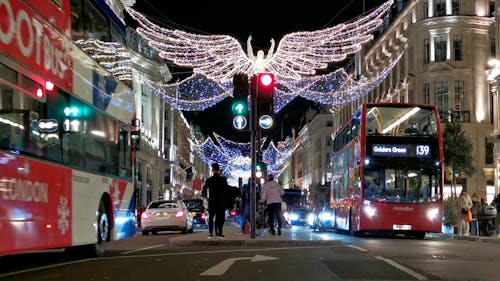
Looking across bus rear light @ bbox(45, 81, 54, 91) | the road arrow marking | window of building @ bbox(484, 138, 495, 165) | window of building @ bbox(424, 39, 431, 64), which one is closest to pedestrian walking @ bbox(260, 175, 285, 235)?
the road arrow marking

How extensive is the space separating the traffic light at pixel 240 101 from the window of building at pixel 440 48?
43.0 m

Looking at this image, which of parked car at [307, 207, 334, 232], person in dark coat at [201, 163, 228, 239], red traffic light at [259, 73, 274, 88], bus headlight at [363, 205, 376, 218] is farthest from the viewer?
parked car at [307, 207, 334, 232]

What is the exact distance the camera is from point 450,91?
55.3 meters

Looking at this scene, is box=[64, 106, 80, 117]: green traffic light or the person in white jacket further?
the person in white jacket

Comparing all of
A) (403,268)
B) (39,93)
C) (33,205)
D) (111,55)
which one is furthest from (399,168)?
(33,205)

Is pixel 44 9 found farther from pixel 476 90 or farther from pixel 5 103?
pixel 476 90

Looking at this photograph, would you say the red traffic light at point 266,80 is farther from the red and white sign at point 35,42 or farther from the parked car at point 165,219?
the parked car at point 165,219

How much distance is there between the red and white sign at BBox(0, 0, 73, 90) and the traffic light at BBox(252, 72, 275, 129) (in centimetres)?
673

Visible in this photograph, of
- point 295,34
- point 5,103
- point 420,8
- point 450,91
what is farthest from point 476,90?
point 5,103

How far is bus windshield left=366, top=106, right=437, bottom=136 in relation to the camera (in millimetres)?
22094

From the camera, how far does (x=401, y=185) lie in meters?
22.5

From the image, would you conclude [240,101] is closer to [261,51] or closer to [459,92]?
[261,51]

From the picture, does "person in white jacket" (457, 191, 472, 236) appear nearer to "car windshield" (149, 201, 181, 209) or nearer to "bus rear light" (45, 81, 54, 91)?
"car windshield" (149, 201, 181, 209)

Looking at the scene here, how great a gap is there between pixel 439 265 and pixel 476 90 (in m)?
47.1
